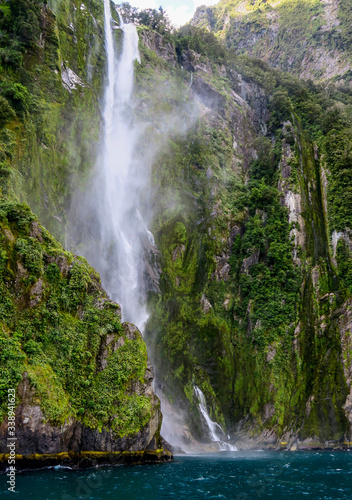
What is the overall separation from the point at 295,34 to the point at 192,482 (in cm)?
11071

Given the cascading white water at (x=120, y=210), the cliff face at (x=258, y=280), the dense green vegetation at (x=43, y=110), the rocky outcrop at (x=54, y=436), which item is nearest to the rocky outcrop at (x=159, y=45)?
the cliff face at (x=258, y=280)

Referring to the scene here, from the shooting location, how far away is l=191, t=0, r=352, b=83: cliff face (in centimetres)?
8619

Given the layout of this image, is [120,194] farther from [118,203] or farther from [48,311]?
[48,311]

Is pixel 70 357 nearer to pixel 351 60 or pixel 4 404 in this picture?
pixel 4 404

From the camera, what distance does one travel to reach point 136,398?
2178 cm

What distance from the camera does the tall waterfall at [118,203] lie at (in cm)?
3212

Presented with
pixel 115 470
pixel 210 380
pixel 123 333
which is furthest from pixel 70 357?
pixel 210 380

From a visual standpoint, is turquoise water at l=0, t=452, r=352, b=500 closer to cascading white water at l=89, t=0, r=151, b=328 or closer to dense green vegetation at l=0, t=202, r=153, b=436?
dense green vegetation at l=0, t=202, r=153, b=436

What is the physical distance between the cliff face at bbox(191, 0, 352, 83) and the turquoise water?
79767 mm

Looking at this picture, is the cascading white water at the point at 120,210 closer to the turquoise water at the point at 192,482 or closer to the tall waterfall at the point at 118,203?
the tall waterfall at the point at 118,203

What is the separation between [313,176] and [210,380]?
26233 millimetres

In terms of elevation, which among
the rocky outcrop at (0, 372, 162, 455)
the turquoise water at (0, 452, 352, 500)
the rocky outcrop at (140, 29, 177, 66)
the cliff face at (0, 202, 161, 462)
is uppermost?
the rocky outcrop at (140, 29, 177, 66)

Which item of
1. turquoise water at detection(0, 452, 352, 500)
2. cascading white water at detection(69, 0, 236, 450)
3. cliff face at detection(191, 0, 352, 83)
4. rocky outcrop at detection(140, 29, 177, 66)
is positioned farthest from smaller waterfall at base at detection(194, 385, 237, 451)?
cliff face at detection(191, 0, 352, 83)

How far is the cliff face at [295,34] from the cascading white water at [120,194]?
55.4m
